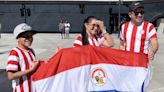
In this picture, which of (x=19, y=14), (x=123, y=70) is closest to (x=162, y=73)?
(x=123, y=70)

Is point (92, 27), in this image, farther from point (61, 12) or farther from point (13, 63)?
point (61, 12)

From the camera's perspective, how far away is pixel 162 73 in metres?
13.5

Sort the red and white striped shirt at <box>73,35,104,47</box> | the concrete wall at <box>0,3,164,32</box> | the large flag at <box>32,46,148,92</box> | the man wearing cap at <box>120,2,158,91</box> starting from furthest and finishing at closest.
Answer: the concrete wall at <box>0,3,164,32</box>, the man wearing cap at <box>120,2,158,91</box>, the red and white striped shirt at <box>73,35,104,47</box>, the large flag at <box>32,46,148,92</box>

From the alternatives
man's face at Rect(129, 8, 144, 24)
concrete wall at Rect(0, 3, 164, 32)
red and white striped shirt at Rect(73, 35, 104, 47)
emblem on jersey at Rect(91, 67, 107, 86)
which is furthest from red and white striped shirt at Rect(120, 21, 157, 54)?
concrete wall at Rect(0, 3, 164, 32)

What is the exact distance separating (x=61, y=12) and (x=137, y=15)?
46.3 meters

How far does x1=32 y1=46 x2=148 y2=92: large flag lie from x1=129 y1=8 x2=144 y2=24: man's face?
783mm

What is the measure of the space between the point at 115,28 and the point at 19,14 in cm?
1270

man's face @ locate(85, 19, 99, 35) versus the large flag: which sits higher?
man's face @ locate(85, 19, 99, 35)

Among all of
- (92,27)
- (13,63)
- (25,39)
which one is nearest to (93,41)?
(92,27)

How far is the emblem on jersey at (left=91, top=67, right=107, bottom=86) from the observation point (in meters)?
5.07

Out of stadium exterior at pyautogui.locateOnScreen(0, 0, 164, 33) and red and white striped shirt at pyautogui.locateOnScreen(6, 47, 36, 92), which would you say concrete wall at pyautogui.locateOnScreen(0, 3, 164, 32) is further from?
red and white striped shirt at pyautogui.locateOnScreen(6, 47, 36, 92)

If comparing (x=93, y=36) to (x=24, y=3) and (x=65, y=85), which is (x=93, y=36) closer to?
(x=65, y=85)

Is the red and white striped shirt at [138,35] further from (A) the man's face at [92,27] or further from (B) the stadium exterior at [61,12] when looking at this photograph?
(B) the stadium exterior at [61,12]

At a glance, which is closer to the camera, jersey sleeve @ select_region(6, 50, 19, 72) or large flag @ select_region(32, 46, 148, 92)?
jersey sleeve @ select_region(6, 50, 19, 72)
